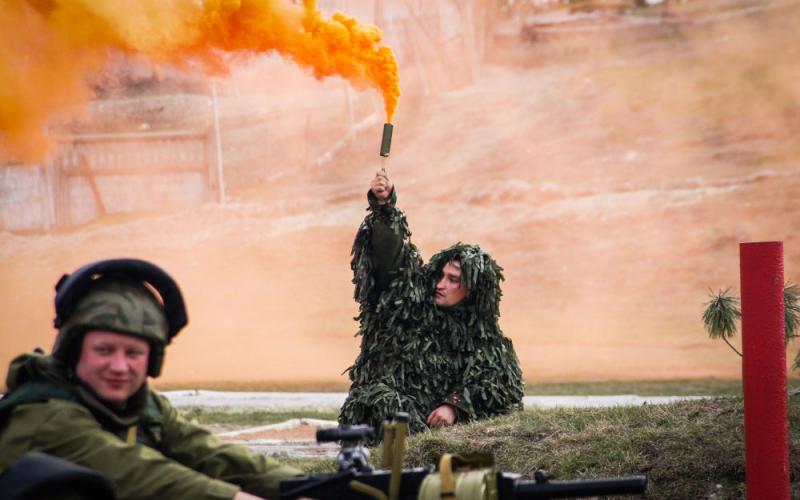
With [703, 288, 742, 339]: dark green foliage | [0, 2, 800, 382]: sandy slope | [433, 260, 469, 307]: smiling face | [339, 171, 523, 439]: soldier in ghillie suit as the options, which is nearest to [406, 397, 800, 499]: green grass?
[339, 171, 523, 439]: soldier in ghillie suit

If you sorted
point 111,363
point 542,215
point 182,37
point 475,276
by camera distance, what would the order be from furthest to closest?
point 542,215 < point 182,37 < point 475,276 < point 111,363

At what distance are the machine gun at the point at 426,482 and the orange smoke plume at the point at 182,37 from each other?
16.5ft

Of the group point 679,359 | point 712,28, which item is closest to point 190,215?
point 679,359

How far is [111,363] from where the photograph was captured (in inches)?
126

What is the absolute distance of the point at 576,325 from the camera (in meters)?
16.5

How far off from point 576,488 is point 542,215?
46.5 feet

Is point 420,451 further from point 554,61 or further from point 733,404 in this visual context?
point 554,61

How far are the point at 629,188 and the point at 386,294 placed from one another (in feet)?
34.0

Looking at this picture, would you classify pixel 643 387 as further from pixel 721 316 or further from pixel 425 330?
pixel 425 330

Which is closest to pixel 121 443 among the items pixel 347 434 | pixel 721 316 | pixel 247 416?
pixel 347 434

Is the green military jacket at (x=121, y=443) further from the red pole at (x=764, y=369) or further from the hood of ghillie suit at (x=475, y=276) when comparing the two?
the hood of ghillie suit at (x=475, y=276)

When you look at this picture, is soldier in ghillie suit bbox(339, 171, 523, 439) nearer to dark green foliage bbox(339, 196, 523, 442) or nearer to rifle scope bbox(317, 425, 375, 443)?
dark green foliage bbox(339, 196, 523, 442)

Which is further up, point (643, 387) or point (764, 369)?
point (764, 369)

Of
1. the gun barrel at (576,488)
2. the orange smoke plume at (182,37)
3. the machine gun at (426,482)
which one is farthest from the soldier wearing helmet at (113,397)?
the orange smoke plume at (182,37)
